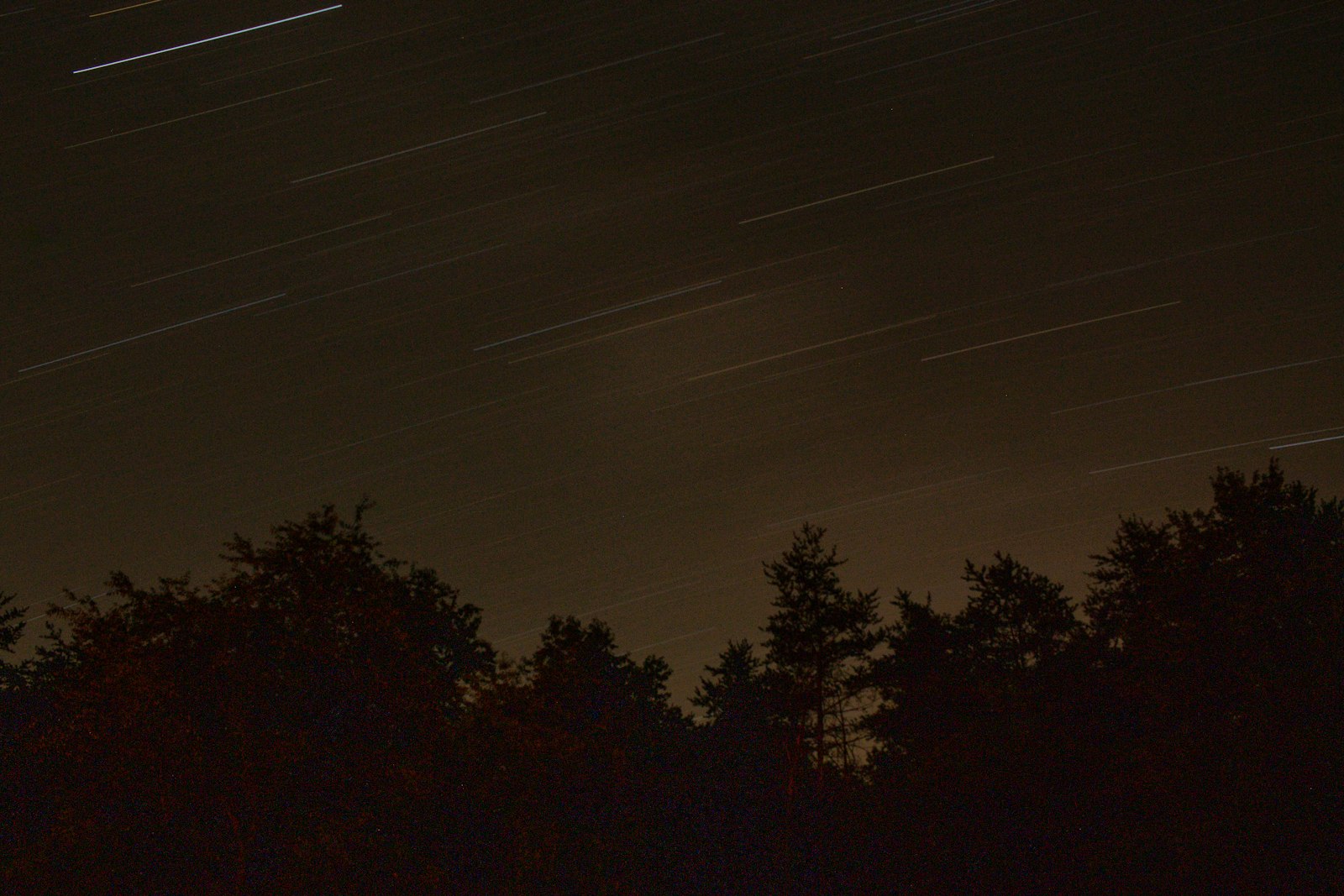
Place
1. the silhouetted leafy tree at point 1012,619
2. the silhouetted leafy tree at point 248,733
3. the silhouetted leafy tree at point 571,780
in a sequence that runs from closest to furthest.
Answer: the silhouetted leafy tree at point 248,733 < the silhouetted leafy tree at point 571,780 < the silhouetted leafy tree at point 1012,619

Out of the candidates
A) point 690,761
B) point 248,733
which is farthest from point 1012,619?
point 248,733

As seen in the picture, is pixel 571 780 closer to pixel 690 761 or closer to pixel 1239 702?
pixel 690 761

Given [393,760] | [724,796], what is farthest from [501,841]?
[724,796]

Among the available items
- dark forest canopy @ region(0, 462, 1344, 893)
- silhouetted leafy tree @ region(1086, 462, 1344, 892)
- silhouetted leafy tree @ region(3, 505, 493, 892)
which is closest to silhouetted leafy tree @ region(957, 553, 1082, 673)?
dark forest canopy @ region(0, 462, 1344, 893)

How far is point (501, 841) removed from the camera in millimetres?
23141

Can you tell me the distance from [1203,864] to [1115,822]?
7.99 feet

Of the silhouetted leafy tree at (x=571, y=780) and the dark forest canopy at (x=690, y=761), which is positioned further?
the silhouetted leafy tree at (x=571, y=780)

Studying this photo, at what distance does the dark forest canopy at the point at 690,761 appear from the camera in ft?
60.0

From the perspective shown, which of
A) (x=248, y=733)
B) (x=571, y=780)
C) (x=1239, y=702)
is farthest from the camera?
(x=571, y=780)

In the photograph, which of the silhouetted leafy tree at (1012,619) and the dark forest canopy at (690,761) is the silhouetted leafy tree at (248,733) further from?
the silhouetted leafy tree at (1012,619)

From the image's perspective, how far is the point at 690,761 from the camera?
41.6 m

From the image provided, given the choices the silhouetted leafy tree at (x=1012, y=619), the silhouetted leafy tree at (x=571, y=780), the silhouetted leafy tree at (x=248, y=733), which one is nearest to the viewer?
the silhouetted leafy tree at (x=248, y=733)

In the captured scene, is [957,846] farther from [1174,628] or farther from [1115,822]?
[1174,628]

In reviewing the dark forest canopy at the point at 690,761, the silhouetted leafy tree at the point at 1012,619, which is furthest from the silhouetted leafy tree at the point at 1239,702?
the silhouetted leafy tree at the point at 1012,619
